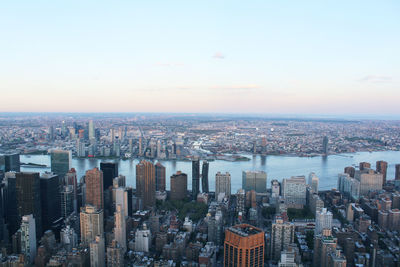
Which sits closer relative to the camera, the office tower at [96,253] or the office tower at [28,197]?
the office tower at [96,253]

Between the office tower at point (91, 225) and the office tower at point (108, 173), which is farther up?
the office tower at point (108, 173)

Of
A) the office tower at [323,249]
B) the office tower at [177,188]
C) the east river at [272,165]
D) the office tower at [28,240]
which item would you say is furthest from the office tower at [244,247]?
the east river at [272,165]

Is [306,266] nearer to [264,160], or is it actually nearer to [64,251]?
[64,251]

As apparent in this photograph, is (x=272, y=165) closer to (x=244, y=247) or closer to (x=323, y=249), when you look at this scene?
(x=323, y=249)

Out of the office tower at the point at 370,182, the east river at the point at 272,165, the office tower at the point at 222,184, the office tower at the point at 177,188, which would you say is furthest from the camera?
the east river at the point at 272,165

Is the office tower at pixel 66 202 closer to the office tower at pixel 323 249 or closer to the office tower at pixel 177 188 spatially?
the office tower at pixel 177 188

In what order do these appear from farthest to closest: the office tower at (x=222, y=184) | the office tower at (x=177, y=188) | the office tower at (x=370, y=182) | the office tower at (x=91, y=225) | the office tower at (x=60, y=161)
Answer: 1. the office tower at (x=60, y=161)
2. the office tower at (x=370, y=182)
3. the office tower at (x=222, y=184)
4. the office tower at (x=177, y=188)
5. the office tower at (x=91, y=225)

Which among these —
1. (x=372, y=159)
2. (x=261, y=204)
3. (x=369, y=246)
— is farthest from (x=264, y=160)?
(x=369, y=246)
